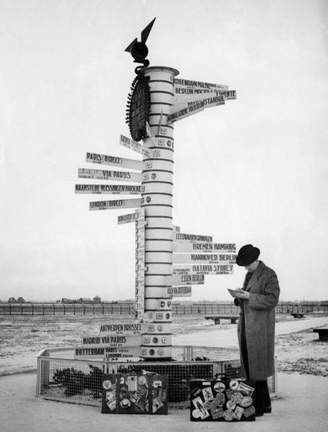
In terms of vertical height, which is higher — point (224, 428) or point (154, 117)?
point (154, 117)

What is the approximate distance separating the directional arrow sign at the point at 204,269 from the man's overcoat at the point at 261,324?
228 centimetres

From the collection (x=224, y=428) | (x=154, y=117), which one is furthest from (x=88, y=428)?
(x=154, y=117)

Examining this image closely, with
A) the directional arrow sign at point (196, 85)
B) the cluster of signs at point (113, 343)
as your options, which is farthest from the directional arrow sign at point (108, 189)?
the cluster of signs at point (113, 343)

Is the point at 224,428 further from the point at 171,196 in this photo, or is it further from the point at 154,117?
the point at 154,117

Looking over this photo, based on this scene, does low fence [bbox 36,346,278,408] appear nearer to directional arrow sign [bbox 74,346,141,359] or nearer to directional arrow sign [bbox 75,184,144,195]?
directional arrow sign [bbox 74,346,141,359]

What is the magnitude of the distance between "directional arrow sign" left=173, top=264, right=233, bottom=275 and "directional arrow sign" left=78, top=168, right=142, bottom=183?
1.52 metres

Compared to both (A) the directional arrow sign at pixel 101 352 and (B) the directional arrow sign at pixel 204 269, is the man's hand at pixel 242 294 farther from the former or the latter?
(A) the directional arrow sign at pixel 101 352

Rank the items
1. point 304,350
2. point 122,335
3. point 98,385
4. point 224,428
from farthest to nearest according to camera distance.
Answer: point 304,350
point 122,335
point 98,385
point 224,428

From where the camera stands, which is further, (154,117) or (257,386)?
(154,117)

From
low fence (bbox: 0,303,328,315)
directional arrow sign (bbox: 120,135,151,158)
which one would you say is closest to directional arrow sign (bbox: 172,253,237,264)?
directional arrow sign (bbox: 120,135,151,158)

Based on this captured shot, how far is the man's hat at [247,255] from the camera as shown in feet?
24.5

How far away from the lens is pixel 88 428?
691 cm

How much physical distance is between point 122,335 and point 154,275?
103 cm

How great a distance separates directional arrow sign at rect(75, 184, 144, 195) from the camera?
9.80 meters
